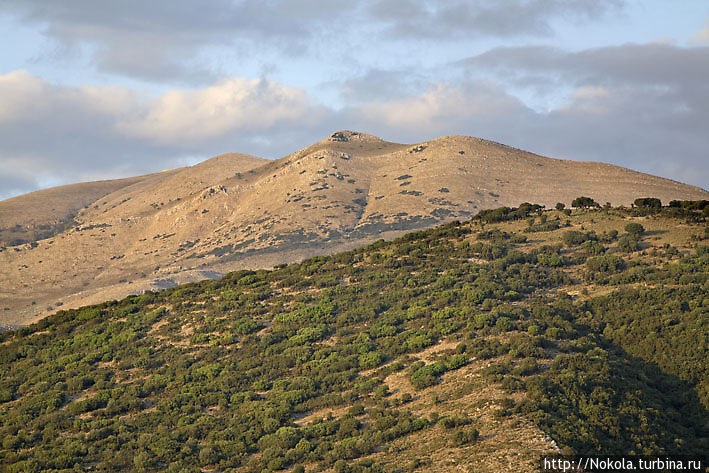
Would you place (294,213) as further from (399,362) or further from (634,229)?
(399,362)

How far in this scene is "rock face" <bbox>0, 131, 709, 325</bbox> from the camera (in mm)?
137875

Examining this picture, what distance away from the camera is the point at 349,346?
39.2 meters

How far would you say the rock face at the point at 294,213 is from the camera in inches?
5428

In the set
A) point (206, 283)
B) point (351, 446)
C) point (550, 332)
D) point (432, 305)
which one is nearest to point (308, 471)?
point (351, 446)

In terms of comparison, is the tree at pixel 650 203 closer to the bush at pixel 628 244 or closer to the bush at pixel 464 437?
the bush at pixel 628 244

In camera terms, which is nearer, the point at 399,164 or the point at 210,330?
the point at 210,330

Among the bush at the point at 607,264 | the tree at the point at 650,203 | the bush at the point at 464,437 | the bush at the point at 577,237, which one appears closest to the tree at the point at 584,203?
the tree at the point at 650,203

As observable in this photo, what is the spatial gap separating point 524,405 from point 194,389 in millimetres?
19198

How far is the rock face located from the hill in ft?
250

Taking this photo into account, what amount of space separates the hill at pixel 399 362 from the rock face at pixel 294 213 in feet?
250

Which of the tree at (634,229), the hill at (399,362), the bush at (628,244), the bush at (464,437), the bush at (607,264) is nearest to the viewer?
the bush at (464,437)

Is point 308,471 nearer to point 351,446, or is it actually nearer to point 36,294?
point 351,446

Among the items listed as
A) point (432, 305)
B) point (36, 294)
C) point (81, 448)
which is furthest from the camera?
point (36, 294)

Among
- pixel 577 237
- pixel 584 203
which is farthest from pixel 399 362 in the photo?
pixel 584 203
